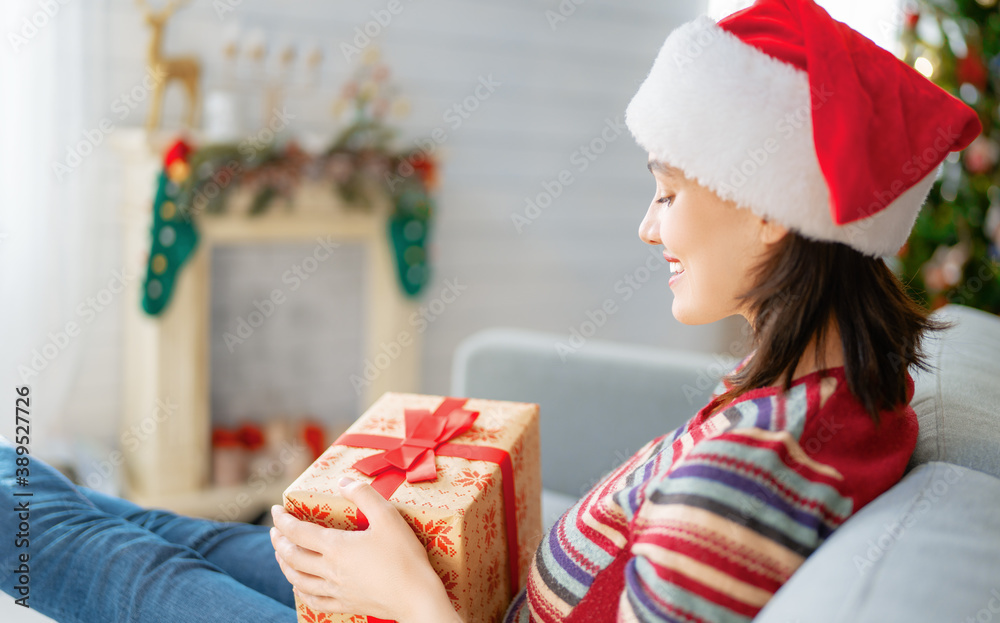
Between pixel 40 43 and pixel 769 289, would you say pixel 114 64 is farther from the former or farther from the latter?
pixel 769 289

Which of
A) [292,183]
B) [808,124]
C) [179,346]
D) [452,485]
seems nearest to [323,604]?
[452,485]

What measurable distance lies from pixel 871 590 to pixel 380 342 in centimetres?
214

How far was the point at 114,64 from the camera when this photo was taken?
2.21m

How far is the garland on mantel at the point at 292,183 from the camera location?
80.4 inches

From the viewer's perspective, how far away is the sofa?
0.56m

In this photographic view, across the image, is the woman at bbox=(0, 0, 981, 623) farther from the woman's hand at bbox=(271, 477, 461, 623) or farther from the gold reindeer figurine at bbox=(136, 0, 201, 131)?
the gold reindeer figurine at bbox=(136, 0, 201, 131)

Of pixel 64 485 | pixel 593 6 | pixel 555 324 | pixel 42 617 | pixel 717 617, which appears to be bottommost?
pixel 555 324

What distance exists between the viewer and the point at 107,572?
914mm

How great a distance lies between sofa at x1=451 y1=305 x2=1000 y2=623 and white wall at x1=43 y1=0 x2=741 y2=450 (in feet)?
4.05

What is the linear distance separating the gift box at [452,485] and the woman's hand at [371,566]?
2 cm

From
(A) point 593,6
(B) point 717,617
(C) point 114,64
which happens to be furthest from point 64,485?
(A) point 593,6

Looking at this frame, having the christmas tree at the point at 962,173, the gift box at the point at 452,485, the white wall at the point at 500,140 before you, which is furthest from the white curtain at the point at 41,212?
the christmas tree at the point at 962,173

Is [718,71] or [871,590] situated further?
[718,71]

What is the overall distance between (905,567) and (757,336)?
0.25 meters
